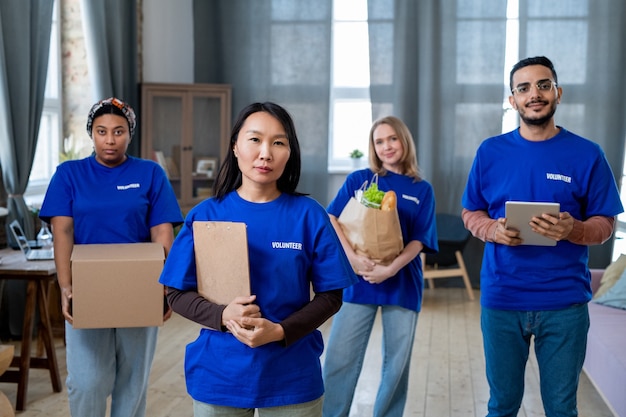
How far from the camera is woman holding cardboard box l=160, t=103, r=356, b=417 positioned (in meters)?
1.81

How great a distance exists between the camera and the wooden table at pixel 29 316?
3695 mm

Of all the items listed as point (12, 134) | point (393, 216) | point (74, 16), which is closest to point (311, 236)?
point (393, 216)

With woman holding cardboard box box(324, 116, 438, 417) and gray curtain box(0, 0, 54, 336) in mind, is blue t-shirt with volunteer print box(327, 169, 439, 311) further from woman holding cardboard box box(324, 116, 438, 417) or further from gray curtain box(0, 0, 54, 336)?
gray curtain box(0, 0, 54, 336)

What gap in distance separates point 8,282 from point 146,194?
2629mm

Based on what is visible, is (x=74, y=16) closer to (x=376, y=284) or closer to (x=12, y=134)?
(x=12, y=134)

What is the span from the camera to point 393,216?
2963 mm

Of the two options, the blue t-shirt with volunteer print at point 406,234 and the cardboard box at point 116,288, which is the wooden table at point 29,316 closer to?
the cardboard box at point 116,288

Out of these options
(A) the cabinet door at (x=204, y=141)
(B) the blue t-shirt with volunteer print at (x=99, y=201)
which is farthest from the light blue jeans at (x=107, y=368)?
(A) the cabinet door at (x=204, y=141)

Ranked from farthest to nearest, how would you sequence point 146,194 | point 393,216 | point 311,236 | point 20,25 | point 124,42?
point 124,42, point 20,25, point 393,216, point 146,194, point 311,236

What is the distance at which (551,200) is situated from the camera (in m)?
2.45

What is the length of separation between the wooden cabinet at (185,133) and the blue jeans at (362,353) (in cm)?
378

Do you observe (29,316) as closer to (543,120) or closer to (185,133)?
(543,120)

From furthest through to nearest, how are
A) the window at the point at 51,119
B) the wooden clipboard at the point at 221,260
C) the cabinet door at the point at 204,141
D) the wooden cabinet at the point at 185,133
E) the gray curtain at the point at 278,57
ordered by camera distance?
the gray curtain at the point at 278,57
the cabinet door at the point at 204,141
the wooden cabinet at the point at 185,133
the window at the point at 51,119
the wooden clipboard at the point at 221,260

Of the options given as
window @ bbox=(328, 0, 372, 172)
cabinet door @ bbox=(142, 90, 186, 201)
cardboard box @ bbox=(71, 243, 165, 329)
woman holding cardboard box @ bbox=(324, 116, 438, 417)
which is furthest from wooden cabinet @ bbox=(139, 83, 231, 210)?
cardboard box @ bbox=(71, 243, 165, 329)
